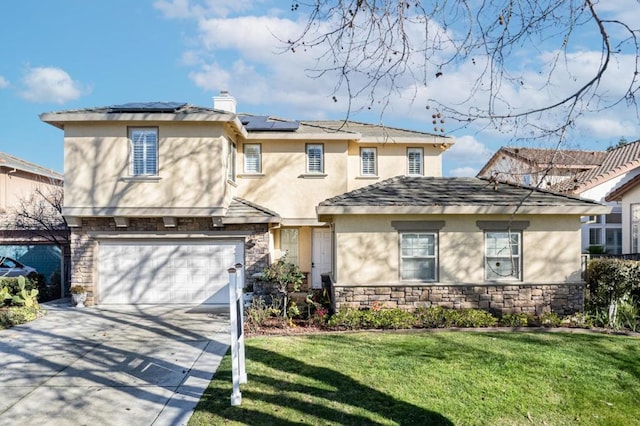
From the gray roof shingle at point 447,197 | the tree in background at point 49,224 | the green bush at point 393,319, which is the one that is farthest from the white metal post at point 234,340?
the tree in background at point 49,224

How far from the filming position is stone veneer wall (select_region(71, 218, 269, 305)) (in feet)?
45.7

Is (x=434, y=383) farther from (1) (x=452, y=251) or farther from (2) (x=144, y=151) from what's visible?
(2) (x=144, y=151)

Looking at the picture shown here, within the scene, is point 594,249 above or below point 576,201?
below

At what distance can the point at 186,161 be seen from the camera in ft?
44.3

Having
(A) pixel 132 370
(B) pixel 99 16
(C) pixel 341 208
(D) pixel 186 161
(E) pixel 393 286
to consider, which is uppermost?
(B) pixel 99 16

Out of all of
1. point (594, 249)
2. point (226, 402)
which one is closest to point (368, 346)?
point (226, 402)

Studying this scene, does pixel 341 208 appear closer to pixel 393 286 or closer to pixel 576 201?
pixel 393 286

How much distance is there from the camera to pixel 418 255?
11703 millimetres

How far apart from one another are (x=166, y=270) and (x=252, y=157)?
5.21 metres

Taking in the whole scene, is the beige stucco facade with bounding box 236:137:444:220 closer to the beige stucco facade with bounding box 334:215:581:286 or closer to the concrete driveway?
the beige stucco facade with bounding box 334:215:581:286

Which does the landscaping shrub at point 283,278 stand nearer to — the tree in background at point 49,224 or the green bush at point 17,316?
the green bush at point 17,316

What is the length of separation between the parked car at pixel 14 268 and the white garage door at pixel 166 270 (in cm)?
506

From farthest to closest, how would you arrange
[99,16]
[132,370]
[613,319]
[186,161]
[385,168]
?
1. [385,168]
2. [186,161]
3. [613,319]
4. [132,370]
5. [99,16]

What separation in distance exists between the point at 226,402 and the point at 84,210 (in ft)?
32.7
